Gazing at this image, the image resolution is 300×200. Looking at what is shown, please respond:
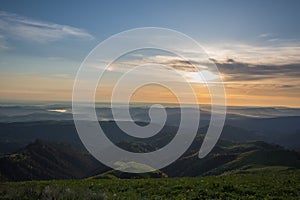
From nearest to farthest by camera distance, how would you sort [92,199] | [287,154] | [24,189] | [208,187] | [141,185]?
1. [92,199]
2. [24,189]
3. [208,187]
4. [141,185]
5. [287,154]

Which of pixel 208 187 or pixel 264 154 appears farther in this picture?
pixel 264 154

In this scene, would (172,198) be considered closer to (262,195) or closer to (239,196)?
(239,196)

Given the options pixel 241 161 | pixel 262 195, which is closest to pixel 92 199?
pixel 262 195

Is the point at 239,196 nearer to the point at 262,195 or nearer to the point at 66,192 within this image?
the point at 262,195

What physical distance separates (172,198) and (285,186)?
9534 mm

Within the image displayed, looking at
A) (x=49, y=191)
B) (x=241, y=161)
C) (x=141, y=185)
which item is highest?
(x=49, y=191)

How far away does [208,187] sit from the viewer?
2180 centimetres

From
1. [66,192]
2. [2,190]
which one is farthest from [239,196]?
[2,190]

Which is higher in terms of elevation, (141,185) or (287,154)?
(141,185)

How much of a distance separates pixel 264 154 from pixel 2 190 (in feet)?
559

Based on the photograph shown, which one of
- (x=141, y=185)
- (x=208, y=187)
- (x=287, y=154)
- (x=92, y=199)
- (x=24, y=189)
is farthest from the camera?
(x=287, y=154)

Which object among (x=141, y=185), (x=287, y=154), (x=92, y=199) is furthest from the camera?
(x=287, y=154)

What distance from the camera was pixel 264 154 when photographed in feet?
552

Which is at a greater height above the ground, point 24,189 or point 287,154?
point 24,189
